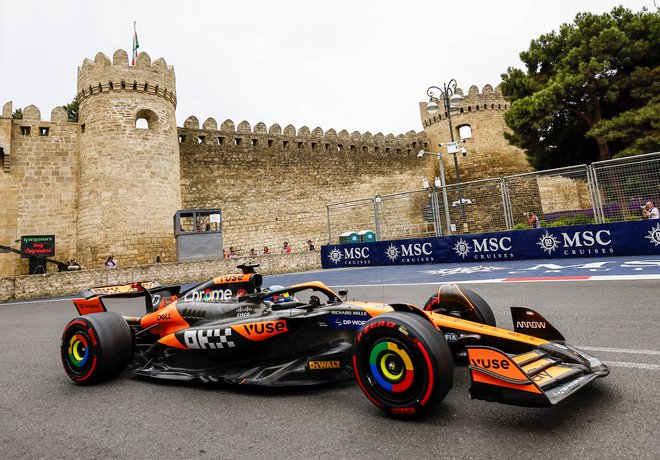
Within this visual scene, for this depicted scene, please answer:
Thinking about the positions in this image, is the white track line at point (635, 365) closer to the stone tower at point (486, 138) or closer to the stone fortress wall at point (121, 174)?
the stone fortress wall at point (121, 174)

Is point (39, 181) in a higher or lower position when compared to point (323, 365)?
higher

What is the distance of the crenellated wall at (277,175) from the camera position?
22562 mm

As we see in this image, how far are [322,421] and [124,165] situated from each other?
18.4 m

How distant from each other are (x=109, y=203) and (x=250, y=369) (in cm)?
1736

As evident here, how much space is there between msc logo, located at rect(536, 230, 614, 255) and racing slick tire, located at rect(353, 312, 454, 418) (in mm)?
9841

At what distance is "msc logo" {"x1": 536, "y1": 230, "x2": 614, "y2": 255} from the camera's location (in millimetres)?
9781

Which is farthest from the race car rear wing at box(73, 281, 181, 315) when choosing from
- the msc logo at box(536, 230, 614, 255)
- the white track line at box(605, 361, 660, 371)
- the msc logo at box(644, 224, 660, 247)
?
the msc logo at box(644, 224, 660, 247)

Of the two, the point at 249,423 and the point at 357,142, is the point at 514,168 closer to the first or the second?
the point at 357,142

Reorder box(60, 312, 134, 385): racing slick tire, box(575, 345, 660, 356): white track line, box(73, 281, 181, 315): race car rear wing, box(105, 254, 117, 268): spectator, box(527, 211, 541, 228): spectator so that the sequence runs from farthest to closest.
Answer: box(105, 254, 117, 268): spectator < box(527, 211, 541, 228): spectator < box(73, 281, 181, 315): race car rear wing < box(60, 312, 134, 385): racing slick tire < box(575, 345, 660, 356): white track line

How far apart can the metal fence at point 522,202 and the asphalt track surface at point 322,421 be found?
24.8 feet

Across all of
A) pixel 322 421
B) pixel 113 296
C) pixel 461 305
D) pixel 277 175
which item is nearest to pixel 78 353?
pixel 113 296

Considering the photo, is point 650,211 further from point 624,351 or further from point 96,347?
point 96,347

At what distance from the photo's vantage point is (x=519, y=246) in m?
11.1

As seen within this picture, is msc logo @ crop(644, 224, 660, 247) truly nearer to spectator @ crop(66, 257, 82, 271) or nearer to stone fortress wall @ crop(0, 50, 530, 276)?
stone fortress wall @ crop(0, 50, 530, 276)
